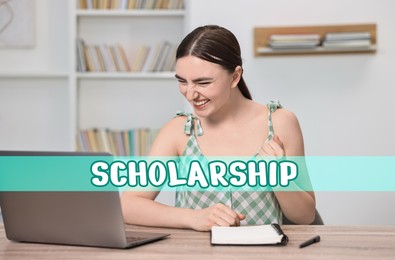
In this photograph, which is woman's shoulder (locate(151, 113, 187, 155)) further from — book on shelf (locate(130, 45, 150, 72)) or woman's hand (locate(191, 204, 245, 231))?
book on shelf (locate(130, 45, 150, 72))

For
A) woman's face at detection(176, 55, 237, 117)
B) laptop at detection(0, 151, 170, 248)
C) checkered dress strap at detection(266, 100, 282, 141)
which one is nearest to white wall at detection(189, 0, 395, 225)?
checkered dress strap at detection(266, 100, 282, 141)

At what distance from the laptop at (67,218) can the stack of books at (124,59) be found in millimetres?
2808

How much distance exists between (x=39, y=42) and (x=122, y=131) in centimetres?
82

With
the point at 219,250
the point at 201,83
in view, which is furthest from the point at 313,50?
the point at 219,250

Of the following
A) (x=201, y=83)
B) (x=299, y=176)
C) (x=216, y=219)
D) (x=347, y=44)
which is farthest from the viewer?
(x=347, y=44)

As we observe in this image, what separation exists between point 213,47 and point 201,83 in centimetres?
13

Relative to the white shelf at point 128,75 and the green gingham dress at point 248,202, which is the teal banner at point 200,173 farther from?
the white shelf at point 128,75

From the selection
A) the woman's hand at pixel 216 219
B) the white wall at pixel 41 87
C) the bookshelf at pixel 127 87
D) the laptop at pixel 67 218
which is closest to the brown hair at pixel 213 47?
the woman's hand at pixel 216 219

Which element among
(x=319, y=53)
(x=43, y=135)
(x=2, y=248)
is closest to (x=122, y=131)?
(x=43, y=135)

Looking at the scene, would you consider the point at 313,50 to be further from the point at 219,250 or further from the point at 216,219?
the point at 219,250

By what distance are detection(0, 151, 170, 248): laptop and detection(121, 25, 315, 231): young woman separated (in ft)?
1.16

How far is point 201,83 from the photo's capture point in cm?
217

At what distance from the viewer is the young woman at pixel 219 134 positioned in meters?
2.15

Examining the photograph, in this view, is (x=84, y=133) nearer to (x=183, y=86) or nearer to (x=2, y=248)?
(x=183, y=86)
